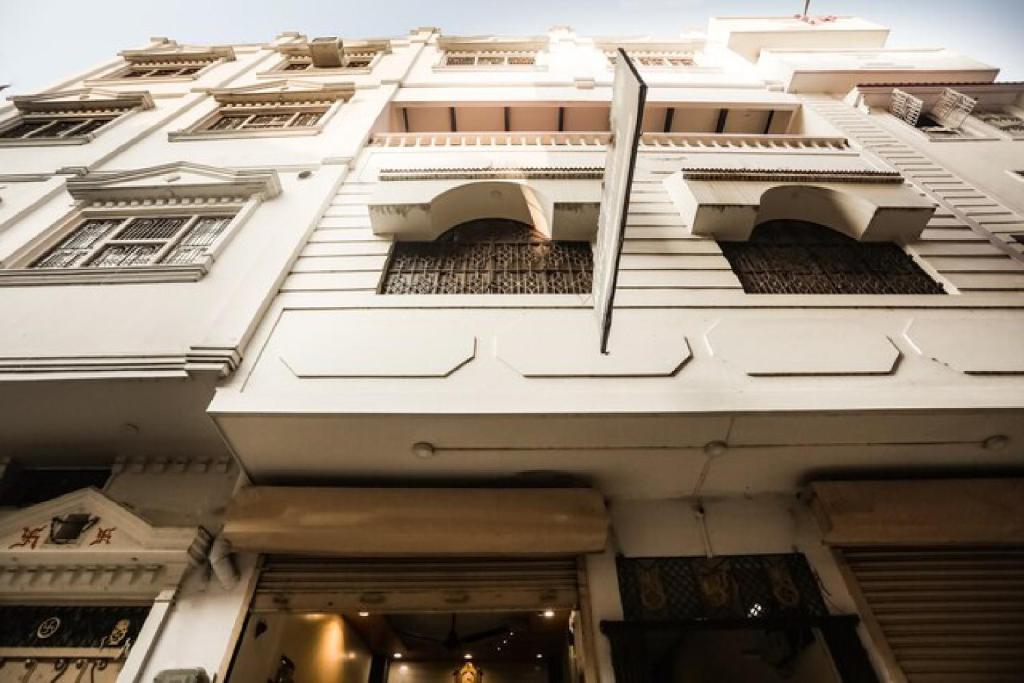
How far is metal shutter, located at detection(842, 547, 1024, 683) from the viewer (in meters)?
3.63

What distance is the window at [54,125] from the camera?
9594 millimetres

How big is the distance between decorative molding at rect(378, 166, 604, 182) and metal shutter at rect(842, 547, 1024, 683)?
5397 mm

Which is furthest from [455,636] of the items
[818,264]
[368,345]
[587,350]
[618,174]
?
[818,264]

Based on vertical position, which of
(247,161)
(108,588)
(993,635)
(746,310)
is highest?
(247,161)

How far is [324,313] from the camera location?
4789mm

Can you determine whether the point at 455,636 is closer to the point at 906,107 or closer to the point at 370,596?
the point at 370,596

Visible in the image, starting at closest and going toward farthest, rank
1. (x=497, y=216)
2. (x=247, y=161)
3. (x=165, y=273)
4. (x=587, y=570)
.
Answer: (x=587, y=570), (x=165, y=273), (x=497, y=216), (x=247, y=161)

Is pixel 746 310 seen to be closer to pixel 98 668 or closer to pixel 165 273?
pixel 165 273

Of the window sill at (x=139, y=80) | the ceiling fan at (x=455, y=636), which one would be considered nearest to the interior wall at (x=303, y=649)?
the ceiling fan at (x=455, y=636)

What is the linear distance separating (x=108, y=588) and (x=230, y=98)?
11138mm

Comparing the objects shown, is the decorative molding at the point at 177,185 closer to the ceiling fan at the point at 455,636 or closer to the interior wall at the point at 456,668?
the ceiling fan at the point at 455,636

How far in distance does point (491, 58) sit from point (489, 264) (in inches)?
448

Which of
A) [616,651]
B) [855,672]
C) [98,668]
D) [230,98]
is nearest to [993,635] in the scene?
[855,672]

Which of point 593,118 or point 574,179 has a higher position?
point 593,118
